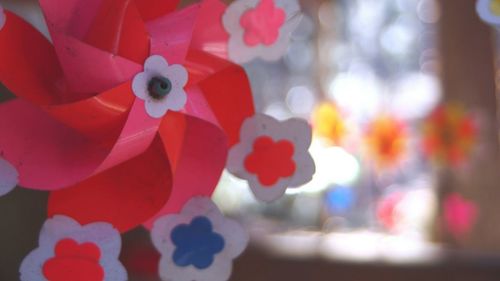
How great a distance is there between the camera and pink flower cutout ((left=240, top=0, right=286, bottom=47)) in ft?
1.98

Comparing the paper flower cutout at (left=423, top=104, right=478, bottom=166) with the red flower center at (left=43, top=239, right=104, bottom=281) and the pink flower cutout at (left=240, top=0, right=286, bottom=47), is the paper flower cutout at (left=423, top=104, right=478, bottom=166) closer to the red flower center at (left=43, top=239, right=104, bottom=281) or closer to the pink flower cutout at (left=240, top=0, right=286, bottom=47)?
the pink flower cutout at (left=240, top=0, right=286, bottom=47)

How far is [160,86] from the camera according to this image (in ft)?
1.65

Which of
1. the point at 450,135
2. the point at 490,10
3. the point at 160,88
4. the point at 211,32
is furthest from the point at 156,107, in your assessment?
the point at 450,135

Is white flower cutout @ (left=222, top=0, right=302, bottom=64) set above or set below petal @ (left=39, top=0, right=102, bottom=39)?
above

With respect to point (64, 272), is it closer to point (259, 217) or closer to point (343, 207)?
point (343, 207)

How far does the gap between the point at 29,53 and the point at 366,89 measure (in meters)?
2.53

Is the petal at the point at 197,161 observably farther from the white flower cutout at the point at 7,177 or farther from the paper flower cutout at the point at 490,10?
the paper flower cutout at the point at 490,10

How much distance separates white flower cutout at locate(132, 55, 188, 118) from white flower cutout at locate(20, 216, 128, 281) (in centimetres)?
10

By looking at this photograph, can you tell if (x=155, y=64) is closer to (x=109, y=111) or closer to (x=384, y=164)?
(x=109, y=111)

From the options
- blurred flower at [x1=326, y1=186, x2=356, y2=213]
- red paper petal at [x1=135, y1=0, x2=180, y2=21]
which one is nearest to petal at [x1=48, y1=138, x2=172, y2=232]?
red paper petal at [x1=135, y1=0, x2=180, y2=21]

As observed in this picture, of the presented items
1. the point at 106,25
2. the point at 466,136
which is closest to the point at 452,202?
the point at 466,136

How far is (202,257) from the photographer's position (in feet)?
1.81

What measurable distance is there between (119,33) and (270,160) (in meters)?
0.17

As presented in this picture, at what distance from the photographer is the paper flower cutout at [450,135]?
175 centimetres
